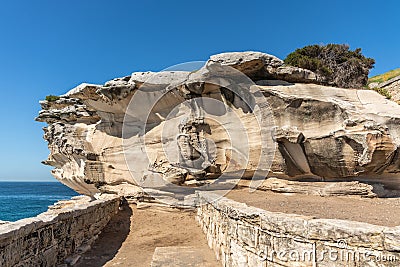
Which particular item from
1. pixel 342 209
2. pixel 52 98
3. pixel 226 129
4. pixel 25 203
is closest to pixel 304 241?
pixel 342 209

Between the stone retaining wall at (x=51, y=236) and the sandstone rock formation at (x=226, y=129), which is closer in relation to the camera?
the stone retaining wall at (x=51, y=236)

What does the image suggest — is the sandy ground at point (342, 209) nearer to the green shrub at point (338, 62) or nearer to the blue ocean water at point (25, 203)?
the green shrub at point (338, 62)

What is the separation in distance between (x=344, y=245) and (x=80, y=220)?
5669 millimetres

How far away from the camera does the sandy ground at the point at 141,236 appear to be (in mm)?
6086

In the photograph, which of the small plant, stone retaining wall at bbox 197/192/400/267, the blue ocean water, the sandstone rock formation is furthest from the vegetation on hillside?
the blue ocean water

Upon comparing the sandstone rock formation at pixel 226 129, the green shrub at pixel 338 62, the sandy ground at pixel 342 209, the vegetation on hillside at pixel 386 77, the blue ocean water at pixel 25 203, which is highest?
the vegetation on hillside at pixel 386 77

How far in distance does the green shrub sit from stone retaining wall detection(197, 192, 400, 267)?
982 cm

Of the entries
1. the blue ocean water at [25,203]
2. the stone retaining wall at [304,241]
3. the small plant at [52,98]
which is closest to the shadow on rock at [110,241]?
the stone retaining wall at [304,241]

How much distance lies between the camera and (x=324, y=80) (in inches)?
394

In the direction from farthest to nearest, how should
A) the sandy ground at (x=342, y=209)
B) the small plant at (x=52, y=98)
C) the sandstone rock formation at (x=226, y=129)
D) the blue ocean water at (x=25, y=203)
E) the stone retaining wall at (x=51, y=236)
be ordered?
the blue ocean water at (x=25, y=203)
the small plant at (x=52, y=98)
the sandstone rock formation at (x=226, y=129)
the sandy ground at (x=342, y=209)
the stone retaining wall at (x=51, y=236)

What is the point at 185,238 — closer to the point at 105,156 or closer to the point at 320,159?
the point at 320,159

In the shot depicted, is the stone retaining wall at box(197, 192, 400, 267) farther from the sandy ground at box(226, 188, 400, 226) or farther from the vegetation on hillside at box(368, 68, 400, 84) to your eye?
the vegetation on hillside at box(368, 68, 400, 84)

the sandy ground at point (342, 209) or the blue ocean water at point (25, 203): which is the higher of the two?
the sandy ground at point (342, 209)

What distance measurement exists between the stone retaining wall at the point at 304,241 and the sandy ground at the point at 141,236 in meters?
1.63
